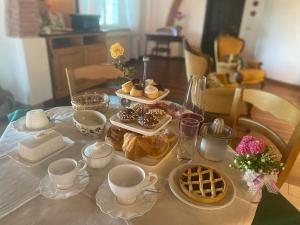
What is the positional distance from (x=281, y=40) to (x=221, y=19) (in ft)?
5.23

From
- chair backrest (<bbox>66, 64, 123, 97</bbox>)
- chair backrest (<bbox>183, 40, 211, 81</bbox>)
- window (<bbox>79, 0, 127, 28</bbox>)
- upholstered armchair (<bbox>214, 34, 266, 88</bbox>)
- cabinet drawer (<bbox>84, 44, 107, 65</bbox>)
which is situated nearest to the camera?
chair backrest (<bbox>66, 64, 123, 97</bbox>)

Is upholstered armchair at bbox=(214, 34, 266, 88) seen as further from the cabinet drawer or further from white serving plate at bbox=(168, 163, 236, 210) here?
white serving plate at bbox=(168, 163, 236, 210)

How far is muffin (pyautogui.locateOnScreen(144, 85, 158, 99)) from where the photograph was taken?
78 centimetres

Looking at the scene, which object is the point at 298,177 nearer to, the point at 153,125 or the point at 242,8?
the point at 153,125

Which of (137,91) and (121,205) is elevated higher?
(137,91)

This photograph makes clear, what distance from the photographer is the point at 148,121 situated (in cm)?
74

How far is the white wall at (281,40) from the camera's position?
4.16 metres

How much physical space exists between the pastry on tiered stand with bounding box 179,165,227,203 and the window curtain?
397 cm

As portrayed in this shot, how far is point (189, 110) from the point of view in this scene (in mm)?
1013

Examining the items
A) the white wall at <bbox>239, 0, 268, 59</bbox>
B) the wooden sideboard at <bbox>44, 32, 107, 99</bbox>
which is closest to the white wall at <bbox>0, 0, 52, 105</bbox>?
the wooden sideboard at <bbox>44, 32, 107, 99</bbox>

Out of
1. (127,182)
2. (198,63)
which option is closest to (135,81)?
(127,182)

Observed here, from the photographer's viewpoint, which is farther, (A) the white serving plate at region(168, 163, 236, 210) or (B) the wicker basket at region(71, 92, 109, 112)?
(B) the wicker basket at region(71, 92, 109, 112)

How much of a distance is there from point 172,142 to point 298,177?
5.15 feet

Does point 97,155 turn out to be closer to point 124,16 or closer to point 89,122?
point 89,122
